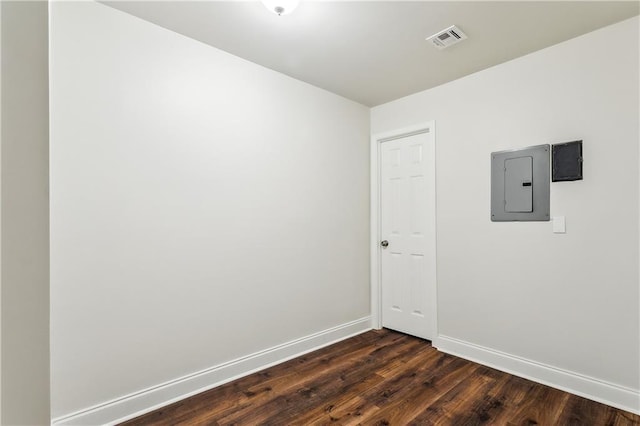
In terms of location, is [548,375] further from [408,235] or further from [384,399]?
[408,235]

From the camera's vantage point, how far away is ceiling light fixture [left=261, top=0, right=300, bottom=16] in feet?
5.86

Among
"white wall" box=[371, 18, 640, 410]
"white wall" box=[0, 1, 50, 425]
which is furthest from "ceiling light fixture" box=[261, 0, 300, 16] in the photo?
"white wall" box=[371, 18, 640, 410]

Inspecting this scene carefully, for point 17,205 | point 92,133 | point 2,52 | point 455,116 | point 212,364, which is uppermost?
point 455,116

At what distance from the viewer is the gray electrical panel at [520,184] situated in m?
2.44

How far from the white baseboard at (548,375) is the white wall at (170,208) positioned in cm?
130

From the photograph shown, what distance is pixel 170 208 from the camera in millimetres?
2162

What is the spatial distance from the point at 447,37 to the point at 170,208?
238cm

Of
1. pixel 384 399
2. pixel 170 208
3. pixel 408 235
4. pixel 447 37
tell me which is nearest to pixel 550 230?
pixel 408 235

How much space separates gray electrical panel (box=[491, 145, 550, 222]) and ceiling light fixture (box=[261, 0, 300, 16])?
2063 millimetres

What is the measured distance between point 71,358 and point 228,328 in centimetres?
97

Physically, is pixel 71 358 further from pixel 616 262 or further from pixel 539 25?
pixel 539 25

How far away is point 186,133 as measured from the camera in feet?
7.35

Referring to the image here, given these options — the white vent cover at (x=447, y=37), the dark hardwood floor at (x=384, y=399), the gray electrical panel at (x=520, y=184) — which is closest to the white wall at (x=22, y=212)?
the dark hardwood floor at (x=384, y=399)

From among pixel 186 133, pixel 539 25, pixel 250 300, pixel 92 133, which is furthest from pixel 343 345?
pixel 539 25
